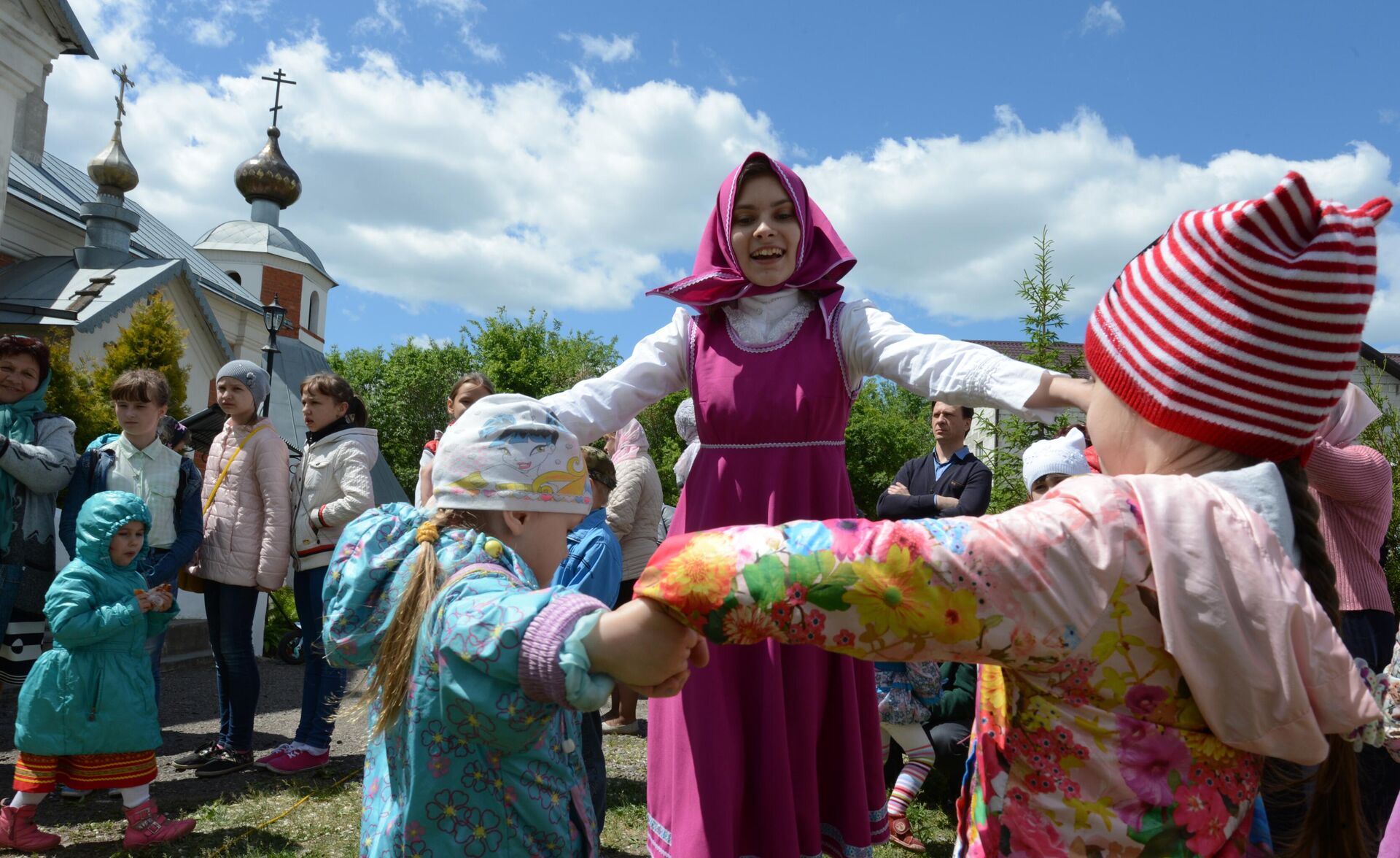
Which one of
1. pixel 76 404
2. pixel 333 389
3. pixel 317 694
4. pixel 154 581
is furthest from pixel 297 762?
pixel 76 404

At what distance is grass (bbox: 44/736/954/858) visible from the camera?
12.7 feet

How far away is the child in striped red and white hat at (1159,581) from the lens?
1.08 meters

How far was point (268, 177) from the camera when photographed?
47.3 meters

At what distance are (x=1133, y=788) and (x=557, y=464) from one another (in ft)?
3.98

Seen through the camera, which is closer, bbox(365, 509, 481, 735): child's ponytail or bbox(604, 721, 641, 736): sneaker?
bbox(365, 509, 481, 735): child's ponytail

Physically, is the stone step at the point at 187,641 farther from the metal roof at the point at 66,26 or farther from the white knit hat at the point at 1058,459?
the metal roof at the point at 66,26

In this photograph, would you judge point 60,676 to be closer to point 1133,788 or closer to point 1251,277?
point 1133,788

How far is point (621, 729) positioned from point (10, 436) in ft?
12.3

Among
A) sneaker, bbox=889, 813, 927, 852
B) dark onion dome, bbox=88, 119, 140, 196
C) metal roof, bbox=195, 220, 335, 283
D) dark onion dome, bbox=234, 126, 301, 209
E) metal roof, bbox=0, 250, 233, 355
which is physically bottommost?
sneaker, bbox=889, 813, 927, 852

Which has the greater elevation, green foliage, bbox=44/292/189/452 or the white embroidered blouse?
green foliage, bbox=44/292/189/452

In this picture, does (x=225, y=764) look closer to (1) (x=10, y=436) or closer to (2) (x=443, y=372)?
(1) (x=10, y=436)

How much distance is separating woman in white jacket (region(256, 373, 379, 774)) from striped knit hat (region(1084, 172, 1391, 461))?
14.4 ft

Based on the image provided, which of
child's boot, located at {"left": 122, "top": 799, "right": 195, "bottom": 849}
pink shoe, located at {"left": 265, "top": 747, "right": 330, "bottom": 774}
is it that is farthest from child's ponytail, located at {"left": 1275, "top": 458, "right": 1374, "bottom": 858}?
pink shoe, located at {"left": 265, "top": 747, "right": 330, "bottom": 774}

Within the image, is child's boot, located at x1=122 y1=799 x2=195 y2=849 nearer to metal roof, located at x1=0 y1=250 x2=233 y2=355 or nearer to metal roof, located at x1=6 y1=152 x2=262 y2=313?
metal roof, located at x1=0 y1=250 x2=233 y2=355
